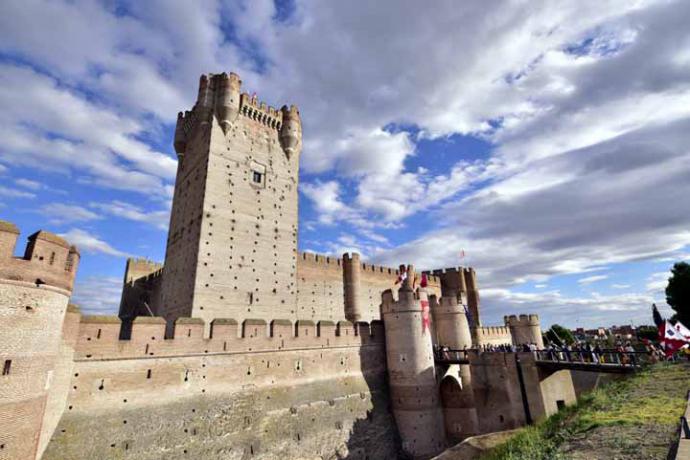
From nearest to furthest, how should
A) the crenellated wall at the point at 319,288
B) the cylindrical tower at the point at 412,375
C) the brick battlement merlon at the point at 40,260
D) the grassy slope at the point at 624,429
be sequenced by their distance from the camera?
the grassy slope at the point at 624,429, the brick battlement merlon at the point at 40,260, the cylindrical tower at the point at 412,375, the crenellated wall at the point at 319,288

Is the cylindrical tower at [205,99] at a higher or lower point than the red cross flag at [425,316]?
higher

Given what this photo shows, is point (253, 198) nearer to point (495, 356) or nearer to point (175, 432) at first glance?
point (175, 432)

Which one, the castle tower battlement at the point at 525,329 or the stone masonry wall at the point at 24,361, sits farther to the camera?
the castle tower battlement at the point at 525,329

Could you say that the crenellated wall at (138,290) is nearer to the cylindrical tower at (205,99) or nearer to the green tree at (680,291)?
the cylindrical tower at (205,99)

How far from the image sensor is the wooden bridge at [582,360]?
44.7ft

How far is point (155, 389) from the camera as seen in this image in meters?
11.2

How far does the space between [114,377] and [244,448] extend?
205 inches

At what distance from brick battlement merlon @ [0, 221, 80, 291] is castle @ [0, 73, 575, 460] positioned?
0.03m

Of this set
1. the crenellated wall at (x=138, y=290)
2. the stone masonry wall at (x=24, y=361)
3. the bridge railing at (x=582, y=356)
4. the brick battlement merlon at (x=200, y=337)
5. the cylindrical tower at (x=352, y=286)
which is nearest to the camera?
the stone masonry wall at (x=24, y=361)

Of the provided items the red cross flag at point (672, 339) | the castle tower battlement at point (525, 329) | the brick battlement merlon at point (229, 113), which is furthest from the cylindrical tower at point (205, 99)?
the castle tower battlement at point (525, 329)

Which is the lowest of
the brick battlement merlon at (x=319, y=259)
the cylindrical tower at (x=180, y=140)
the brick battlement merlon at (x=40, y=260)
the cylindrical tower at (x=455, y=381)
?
the cylindrical tower at (x=455, y=381)

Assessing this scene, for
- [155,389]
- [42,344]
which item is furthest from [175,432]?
[42,344]

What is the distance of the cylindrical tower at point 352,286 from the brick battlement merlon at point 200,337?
22.3 ft

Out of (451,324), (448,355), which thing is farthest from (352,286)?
(448,355)
